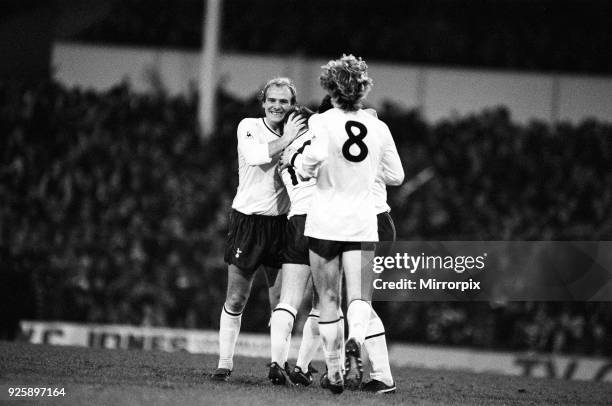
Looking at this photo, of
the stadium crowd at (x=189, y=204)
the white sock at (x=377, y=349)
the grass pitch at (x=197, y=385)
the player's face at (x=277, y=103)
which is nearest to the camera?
the grass pitch at (x=197, y=385)

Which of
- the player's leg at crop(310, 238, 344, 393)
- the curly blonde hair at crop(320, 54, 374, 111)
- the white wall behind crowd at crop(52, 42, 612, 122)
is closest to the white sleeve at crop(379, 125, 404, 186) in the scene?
the curly blonde hair at crop(320, 54, 374, 111)

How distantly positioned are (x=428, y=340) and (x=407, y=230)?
2713 mm

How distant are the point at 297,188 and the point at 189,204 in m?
10.5

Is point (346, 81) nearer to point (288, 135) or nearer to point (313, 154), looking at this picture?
point (313, 154)

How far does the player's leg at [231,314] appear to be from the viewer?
283 inches

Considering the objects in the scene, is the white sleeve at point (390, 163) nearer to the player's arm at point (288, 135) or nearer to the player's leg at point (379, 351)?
the player's leg at point (379, 351)

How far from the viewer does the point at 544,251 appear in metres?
15.6

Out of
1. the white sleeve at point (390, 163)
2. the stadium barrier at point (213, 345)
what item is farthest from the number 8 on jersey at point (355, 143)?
the stadium barrier at point (213, 345)

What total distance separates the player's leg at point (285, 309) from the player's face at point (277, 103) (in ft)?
3.67

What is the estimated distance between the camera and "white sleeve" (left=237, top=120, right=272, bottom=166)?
269 inches

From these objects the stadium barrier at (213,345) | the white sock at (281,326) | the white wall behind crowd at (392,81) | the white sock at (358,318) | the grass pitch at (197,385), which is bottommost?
the stadium barrier at (213,345)

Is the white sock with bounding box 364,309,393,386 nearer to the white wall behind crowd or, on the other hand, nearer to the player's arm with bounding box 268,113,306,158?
the player's arm with bounding box 268,113,306,158

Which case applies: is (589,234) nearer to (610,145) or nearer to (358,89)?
(610,145)

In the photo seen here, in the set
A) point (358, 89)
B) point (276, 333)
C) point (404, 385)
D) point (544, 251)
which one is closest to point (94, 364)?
point (276, 333)
